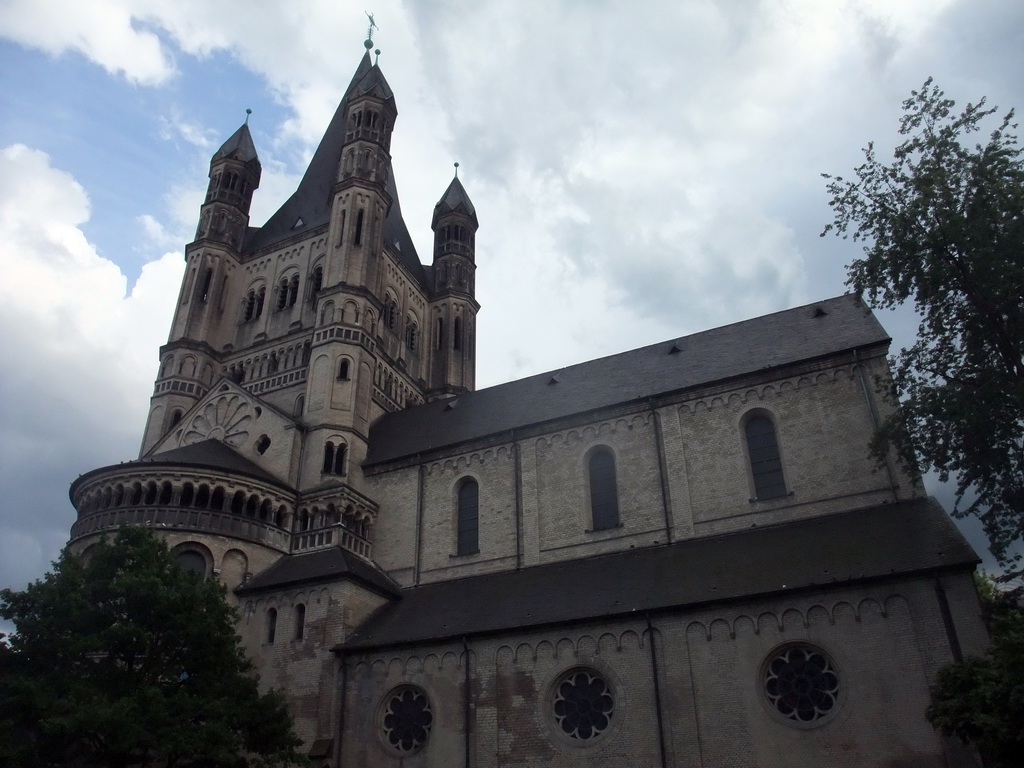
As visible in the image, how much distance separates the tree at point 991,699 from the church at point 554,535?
2.42 metres

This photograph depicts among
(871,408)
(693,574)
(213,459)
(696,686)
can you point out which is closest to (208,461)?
(213,459)

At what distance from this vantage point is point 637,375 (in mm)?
30141

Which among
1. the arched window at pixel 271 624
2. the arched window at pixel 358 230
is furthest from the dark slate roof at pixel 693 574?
the arched window at pixel 358 230

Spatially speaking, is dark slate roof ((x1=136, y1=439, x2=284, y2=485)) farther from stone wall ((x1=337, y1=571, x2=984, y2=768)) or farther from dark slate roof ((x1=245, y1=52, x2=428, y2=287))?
dark slate roof ((x1=245, y1=52, x2=428, y2=287))

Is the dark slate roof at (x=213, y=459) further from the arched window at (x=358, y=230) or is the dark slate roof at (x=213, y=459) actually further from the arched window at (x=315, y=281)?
the arched window at (x=358, y=230)

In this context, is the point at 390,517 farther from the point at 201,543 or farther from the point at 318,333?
the point at 318,333

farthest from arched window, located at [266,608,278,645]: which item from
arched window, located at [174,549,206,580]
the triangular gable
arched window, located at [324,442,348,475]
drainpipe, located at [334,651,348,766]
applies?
arched window, located at [324,442,348,475]

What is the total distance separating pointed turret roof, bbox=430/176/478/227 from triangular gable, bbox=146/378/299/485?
1913 cm

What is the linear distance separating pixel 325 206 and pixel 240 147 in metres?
7.12

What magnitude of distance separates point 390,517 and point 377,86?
24.5 meters

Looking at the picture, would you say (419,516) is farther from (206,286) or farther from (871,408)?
(206,286)

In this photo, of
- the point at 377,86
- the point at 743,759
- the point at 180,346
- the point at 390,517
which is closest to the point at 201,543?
the point at 390,517

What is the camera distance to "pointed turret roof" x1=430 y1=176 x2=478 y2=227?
161ft

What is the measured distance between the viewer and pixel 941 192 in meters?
20.2
